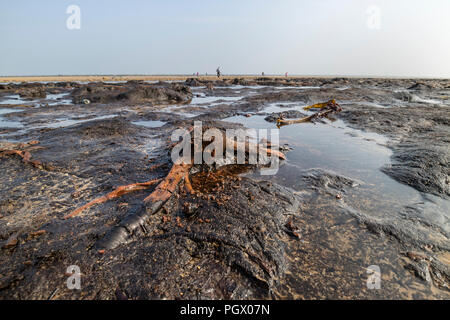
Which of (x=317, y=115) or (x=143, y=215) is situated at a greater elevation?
(x=317, y=115)

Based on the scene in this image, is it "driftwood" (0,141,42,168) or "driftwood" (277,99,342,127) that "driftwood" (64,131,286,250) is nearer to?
"driftwood" (0,141,42,168)

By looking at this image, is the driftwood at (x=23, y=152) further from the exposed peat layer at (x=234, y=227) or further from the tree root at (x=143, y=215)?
the tree root at (x=143, y=215)

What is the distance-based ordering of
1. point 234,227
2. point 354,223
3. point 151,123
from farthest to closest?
point 151,123
point 354,223
point 234,227

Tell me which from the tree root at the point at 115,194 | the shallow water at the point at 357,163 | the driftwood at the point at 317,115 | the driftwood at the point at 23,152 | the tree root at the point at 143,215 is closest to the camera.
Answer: the tree root at the point at 143,215

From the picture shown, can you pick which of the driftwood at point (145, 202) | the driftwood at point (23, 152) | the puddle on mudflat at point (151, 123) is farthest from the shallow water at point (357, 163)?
the driftwood at point (23, 152)

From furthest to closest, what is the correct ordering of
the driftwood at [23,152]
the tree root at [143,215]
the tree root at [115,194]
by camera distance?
the driftwood at [23,152] < the tree root at [115,194] < the tree root at [143,215]

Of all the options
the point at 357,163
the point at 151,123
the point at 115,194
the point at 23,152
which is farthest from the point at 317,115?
the point at 23,152

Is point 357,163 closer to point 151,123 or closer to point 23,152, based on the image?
point 23,152

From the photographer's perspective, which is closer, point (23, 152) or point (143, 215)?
point (143, 215)

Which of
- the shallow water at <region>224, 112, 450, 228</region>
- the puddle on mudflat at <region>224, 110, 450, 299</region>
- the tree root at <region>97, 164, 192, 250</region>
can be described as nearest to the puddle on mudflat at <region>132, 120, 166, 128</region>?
the shallow water at <region>224, 112, 450, 228</region>

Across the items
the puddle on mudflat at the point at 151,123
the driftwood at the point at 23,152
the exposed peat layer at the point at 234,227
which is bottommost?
the exposed peat layer at the point at 234,227
